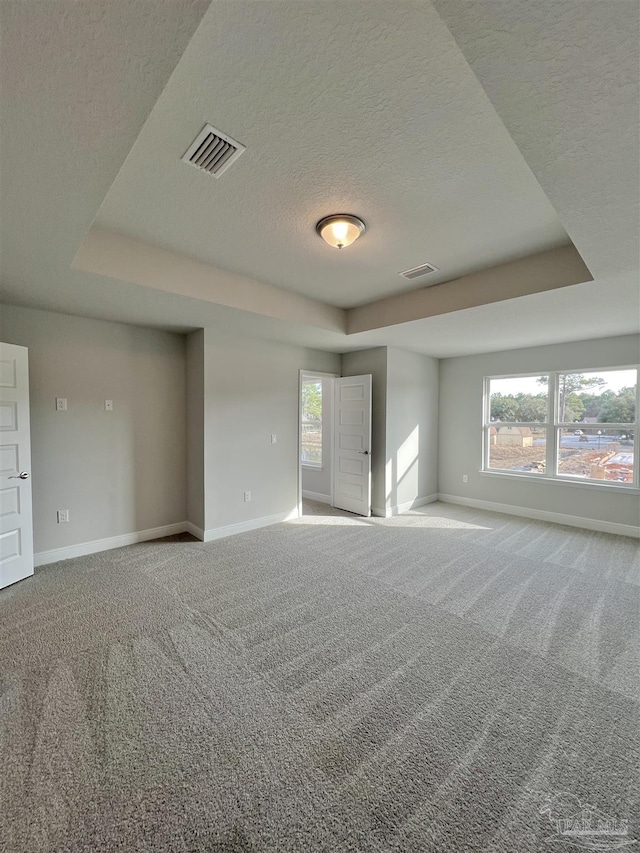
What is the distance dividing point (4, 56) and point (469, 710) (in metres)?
3.13

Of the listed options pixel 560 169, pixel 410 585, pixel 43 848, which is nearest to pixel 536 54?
pixel 560 169

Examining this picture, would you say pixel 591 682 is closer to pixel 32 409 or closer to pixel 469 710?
pixel 469 710

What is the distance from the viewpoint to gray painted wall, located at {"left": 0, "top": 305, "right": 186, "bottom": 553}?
349 cm

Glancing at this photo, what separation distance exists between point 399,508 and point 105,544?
12.8 ft

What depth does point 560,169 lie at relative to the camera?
1502mm

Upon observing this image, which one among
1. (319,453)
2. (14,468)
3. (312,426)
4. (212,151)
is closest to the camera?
(212,151)

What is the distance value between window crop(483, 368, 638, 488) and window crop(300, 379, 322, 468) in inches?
110

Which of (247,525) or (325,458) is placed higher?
(325,458)

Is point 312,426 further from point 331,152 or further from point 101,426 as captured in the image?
point 331,152

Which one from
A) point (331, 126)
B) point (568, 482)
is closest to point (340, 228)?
point (331, 126)

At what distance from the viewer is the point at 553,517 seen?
5.00 metres

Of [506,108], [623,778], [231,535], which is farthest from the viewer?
[231,535]

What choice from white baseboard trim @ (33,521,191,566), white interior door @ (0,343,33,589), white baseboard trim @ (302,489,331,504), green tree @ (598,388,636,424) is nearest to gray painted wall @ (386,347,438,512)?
white baseboard trim @ (302,489,331,504)

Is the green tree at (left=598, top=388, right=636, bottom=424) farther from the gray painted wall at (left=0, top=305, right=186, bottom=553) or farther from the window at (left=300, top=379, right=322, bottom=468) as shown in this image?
the gray painted wall at (left=0, top=305, right=186, bottom=553)
